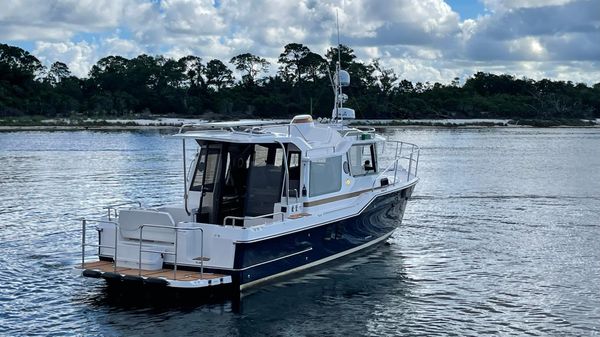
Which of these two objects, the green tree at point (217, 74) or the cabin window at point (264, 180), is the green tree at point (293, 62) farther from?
the cabin window at point (264, 180)

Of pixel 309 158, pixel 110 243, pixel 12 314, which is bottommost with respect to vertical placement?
pixel 12 314

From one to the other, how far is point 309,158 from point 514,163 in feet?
119

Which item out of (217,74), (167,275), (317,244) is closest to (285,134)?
(317,244)

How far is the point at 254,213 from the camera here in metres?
15.7

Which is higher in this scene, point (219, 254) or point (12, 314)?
point (219, 254)

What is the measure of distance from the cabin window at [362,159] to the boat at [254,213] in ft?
0.08

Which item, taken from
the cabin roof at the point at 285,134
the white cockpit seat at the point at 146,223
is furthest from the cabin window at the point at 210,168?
the white cockpit seat at the point at 146,223

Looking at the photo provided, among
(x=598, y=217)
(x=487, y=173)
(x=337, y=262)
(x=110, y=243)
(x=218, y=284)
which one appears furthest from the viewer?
(x=487, y=173)

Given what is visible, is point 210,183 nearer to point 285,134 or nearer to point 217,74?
point 285,134

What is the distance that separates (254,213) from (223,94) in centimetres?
11078

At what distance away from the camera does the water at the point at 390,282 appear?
45.3 feet

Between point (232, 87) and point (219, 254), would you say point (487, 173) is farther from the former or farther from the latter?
point (232, 87)

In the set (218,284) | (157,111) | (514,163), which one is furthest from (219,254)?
(157,111)

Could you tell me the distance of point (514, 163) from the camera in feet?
163
